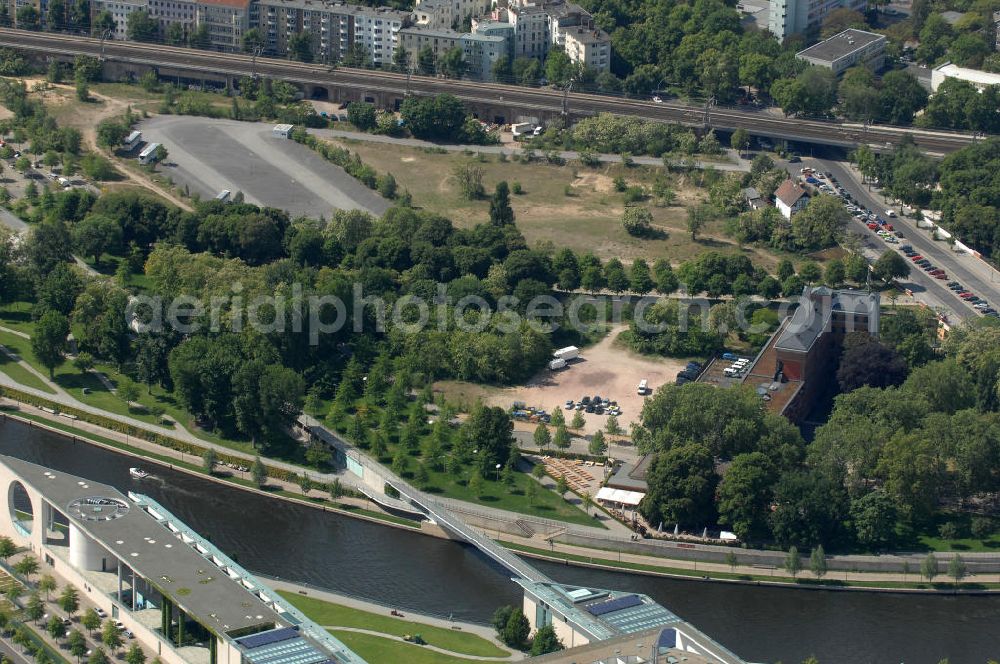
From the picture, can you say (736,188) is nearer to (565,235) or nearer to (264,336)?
(565,235)

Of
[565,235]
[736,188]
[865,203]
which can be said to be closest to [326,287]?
[565,235]

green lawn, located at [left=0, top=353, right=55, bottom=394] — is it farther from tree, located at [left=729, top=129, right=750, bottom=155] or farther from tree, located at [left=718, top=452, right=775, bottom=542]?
tree, located at [left=729, top=129, right=750, bottom=155]

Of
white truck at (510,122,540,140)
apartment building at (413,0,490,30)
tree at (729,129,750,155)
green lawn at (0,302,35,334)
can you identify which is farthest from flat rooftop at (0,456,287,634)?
apartment building at (413,0,490,30)

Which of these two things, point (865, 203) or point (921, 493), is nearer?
point (921, 493)

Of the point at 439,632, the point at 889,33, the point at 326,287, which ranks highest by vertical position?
the point at 889,33

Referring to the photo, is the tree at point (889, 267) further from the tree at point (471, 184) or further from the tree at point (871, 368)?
the tree at point (471, 184)

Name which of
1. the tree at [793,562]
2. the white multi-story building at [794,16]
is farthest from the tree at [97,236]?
the white multi-story building at [794,16]

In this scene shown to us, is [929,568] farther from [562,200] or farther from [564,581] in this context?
[562,200]
